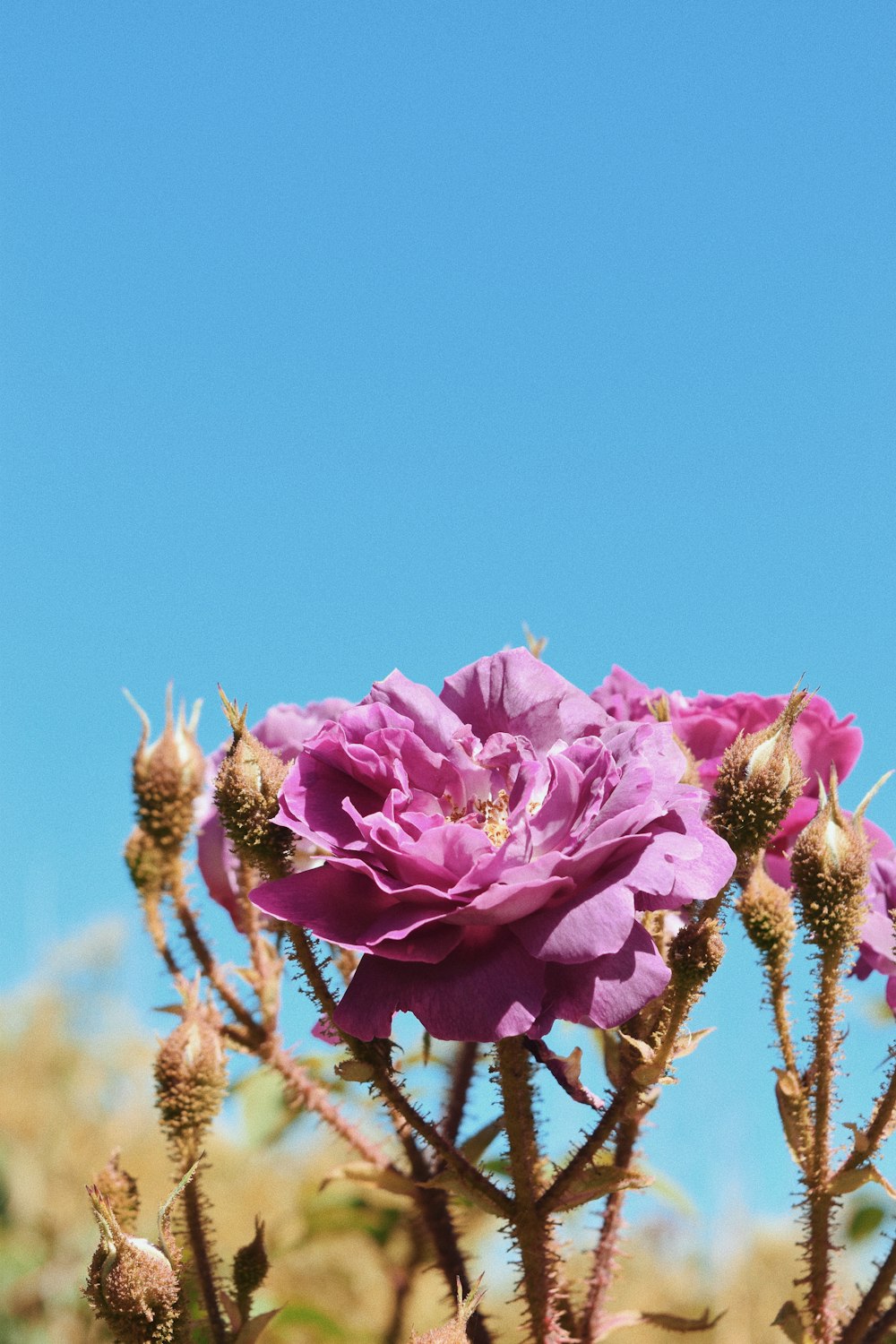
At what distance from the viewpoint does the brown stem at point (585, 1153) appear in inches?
65.0

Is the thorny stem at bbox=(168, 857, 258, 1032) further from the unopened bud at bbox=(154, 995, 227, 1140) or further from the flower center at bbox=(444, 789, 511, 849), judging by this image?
the flower center at bbox=(444, 789, 511, 849)

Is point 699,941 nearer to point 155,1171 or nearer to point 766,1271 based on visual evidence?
point 766,1271

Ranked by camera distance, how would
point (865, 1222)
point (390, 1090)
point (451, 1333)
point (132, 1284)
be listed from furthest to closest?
1. point (865, 1222)
2. point (390, 1090)
3. point (132, 1284)
4. point (451, 1333)

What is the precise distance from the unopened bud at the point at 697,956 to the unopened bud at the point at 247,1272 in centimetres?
83

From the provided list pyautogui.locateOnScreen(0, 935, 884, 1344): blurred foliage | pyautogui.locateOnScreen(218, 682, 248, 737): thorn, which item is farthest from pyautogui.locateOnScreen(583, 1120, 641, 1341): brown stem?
pyautogui.locateOnScreen(218, 682, 248, 737): thorn

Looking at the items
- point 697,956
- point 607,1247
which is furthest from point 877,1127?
point 607,1247

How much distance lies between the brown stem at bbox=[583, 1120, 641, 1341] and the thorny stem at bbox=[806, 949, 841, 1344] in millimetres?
283

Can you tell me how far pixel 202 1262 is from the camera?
1863 mm

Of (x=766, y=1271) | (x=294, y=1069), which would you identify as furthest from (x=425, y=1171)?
(x=766, y=1271)

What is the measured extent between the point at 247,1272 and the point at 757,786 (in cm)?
105

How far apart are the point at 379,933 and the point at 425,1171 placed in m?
0.85

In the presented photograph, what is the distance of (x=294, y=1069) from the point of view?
2371 mm

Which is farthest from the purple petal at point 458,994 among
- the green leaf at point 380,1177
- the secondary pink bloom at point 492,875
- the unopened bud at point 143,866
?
the unopened bud at point 143,866

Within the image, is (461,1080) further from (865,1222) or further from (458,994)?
(865,1222)
